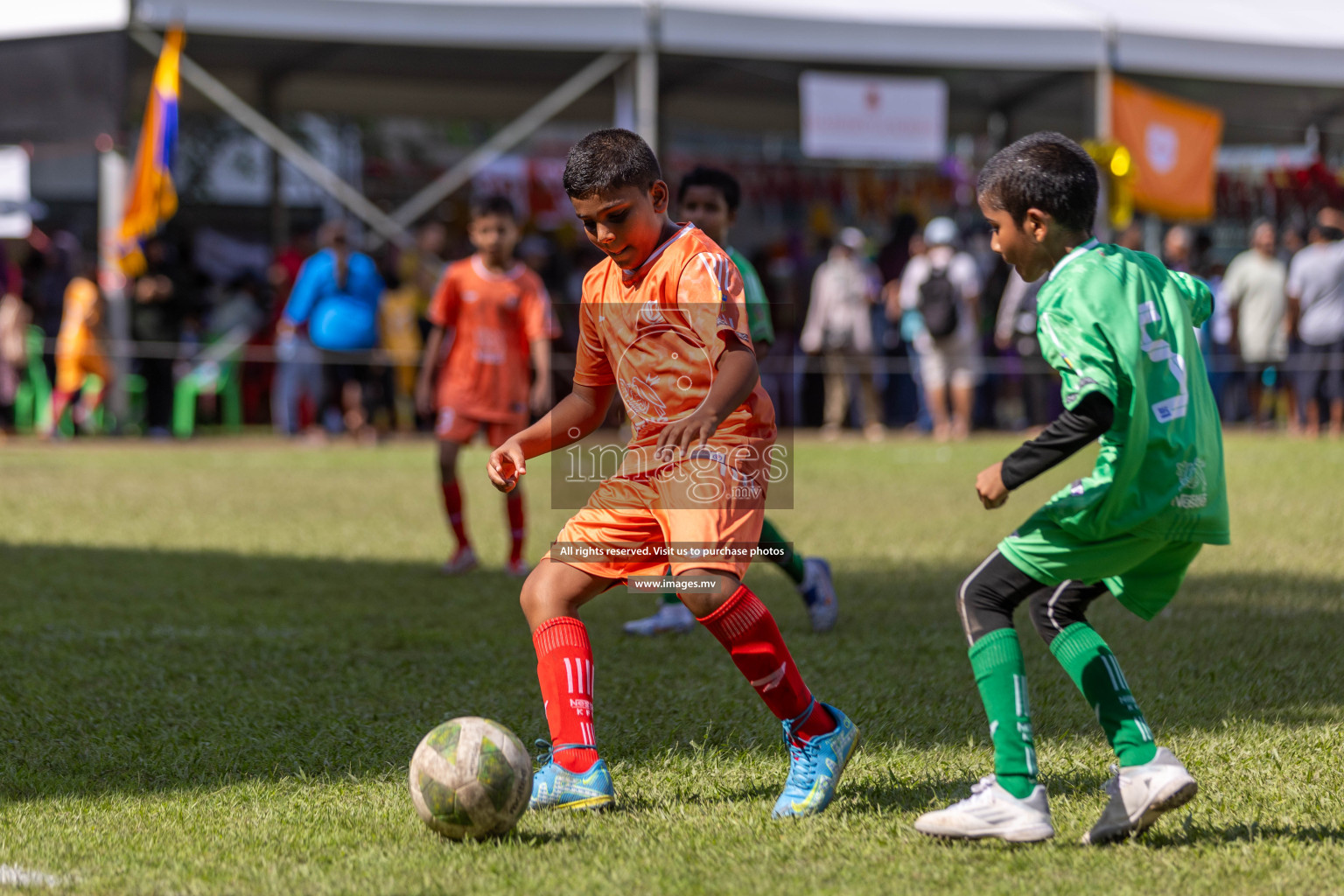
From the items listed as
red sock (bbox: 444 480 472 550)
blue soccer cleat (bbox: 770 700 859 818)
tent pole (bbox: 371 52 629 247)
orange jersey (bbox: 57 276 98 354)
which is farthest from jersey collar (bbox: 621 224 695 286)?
orange jersey (bbox: 57 276 98 354)

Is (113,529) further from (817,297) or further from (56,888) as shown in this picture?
(817,297)

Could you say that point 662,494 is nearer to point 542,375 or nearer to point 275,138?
point 542,375

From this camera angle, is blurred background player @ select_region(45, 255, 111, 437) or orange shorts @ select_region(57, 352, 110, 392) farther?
orange shorts @ select_region(57, 352, 110, 392)

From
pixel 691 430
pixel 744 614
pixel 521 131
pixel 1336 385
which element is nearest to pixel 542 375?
pixel 744 614

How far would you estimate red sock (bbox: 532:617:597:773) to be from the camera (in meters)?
3.73

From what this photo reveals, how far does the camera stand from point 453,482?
7922 mm

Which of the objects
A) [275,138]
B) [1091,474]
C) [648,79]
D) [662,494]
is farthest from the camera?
[648,79]

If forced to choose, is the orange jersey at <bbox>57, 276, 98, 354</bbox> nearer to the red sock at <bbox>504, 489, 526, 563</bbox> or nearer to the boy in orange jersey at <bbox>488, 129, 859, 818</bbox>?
the red sock at <bbox>504, 489, 526, 563</bbox>

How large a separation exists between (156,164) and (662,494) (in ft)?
41.4

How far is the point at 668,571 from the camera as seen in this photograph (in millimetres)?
3820

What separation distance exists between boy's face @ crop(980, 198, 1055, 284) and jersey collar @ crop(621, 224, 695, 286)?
2.54 ft

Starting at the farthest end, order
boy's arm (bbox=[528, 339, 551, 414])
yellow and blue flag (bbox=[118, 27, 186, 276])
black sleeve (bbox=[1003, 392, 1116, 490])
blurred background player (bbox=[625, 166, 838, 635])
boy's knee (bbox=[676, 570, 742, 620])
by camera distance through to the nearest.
A: yellow and blue flag (bbox=[118, 27, 186, 276]) < boy's arm (bbox=[528, 339, 551, 414]) < blurred background player (bbox=[625, 166, 838, 635]) < boy's knee (bbox=[676, 570, 742, 620]) < black sleeve (bbox=[1003, 392, 1116, 490])

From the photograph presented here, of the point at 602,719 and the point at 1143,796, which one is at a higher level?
the point at 1143,796

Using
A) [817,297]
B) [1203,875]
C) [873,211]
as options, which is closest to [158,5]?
[817,297]
